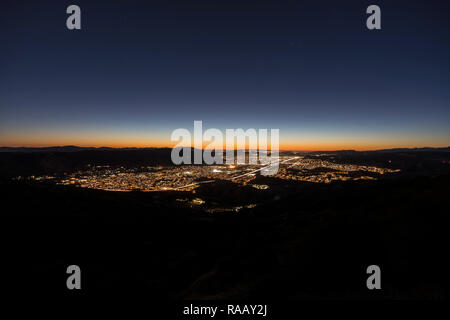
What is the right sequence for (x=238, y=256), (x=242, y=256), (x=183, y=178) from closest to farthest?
(x=242, y=256) → (x=238, y=256) → (x=183, y=178)

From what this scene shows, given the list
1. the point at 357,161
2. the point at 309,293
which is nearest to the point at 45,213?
the point at 309,293

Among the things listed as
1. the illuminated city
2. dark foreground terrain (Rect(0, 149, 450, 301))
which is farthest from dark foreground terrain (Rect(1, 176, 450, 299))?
the illuminated city

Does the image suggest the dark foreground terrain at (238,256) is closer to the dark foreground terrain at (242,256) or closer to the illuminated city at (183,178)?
the dark foreground terrain at (242,256)

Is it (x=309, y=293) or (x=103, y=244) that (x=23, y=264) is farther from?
(x=309, y=293)

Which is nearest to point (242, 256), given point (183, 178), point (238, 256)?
point (238, 256)

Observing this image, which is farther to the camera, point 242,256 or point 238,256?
point 238,256

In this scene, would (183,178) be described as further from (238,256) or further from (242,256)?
(242,256)

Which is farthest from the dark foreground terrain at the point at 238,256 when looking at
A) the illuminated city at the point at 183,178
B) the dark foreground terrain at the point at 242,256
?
the illuminated city at the point at 183,178

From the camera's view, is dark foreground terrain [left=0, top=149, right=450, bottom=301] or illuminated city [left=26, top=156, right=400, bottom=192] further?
illuminated city [left=26, top=156, right=400, bottom=192]

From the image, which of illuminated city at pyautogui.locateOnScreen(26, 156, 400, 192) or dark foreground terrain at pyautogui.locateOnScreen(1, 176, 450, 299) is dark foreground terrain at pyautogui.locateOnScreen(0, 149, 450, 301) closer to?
dark foreground terrain at pyautogui.locateOnScreen(1, 176, 450, 299)

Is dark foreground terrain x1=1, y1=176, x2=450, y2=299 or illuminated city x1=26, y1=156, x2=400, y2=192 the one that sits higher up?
dark foreground terrain x1=1, y1=176, x2=450, y2=299

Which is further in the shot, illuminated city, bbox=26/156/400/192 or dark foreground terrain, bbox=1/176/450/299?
illuminated city, bbox=26/156/400/192
